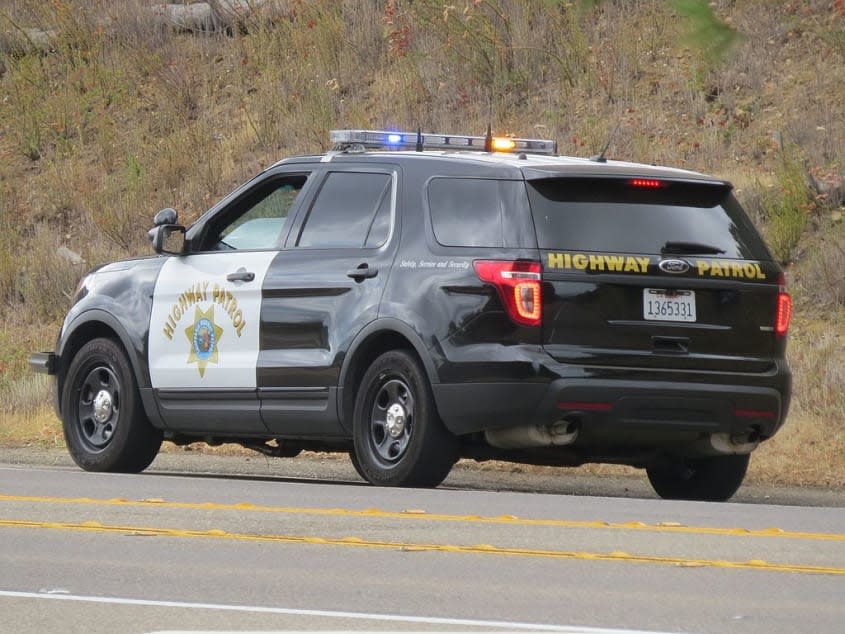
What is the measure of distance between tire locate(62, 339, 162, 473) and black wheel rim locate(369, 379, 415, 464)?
2062 millimetres

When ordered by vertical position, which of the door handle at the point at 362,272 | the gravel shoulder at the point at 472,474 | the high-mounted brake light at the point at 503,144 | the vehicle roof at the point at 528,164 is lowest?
the gravel shoulder at the point at 472,474

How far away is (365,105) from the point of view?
2367 centimetres

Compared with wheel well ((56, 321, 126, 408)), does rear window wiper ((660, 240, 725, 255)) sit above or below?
above

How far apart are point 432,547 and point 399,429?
264 cm

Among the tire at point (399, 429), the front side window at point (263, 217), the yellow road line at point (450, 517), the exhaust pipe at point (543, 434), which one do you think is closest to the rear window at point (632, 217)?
the exhaust pipe at point (543, 434)

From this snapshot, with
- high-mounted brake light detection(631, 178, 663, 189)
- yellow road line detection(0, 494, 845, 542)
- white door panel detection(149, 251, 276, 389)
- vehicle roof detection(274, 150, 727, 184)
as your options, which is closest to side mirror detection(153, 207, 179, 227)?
white door panel detection(149, 251, 276, 389)

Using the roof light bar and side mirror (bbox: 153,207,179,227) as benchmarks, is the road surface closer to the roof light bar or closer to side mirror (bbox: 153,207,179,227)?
side mirror (bbox: 153,207,179,227)

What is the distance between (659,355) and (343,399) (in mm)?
1818

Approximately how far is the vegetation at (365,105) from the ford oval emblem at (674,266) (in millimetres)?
4685

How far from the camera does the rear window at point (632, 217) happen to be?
1020 cm

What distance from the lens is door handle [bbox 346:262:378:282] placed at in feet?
35.0

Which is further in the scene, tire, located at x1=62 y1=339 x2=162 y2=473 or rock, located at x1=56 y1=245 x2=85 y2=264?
rock, located at x1=56 y1=245 x2=85 y2=264

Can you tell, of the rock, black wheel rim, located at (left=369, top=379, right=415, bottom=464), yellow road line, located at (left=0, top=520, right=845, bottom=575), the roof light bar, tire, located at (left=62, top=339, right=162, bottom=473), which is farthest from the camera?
the rock

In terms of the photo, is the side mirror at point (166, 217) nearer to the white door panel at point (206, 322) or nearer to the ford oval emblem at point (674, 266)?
the white door panel at point (206, 322)
